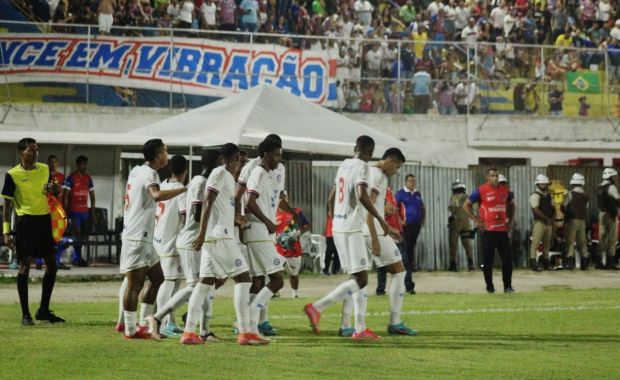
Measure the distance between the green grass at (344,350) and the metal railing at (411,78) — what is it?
12.4m

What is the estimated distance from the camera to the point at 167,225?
48.2 feet

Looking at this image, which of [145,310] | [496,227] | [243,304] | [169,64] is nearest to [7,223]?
[145,310]

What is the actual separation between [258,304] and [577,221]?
17448mm

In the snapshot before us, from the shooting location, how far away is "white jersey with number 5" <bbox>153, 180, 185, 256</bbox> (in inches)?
575

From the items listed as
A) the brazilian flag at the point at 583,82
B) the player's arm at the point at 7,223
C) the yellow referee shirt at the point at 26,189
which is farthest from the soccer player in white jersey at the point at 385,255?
the brazilian flag at the point at 583,82

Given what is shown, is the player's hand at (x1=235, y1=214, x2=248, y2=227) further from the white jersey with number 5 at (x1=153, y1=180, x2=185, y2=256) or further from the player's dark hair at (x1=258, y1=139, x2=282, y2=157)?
the white jersey with number 5 at (x1=153, y1=180, x2=185, y2=256)

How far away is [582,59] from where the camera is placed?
3397 cm

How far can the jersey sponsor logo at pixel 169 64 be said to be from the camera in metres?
29.7

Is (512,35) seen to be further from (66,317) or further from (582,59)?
(66,317)

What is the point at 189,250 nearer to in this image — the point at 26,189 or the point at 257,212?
the point at 257,212

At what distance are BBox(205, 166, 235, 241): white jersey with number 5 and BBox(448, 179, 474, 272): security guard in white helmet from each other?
57.3 feet

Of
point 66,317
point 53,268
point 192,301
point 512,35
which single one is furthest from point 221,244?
point 512,35

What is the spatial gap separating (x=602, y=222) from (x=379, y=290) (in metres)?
10.3

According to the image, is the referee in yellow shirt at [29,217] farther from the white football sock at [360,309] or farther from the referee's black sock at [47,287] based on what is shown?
the white football sock at [360,309]
